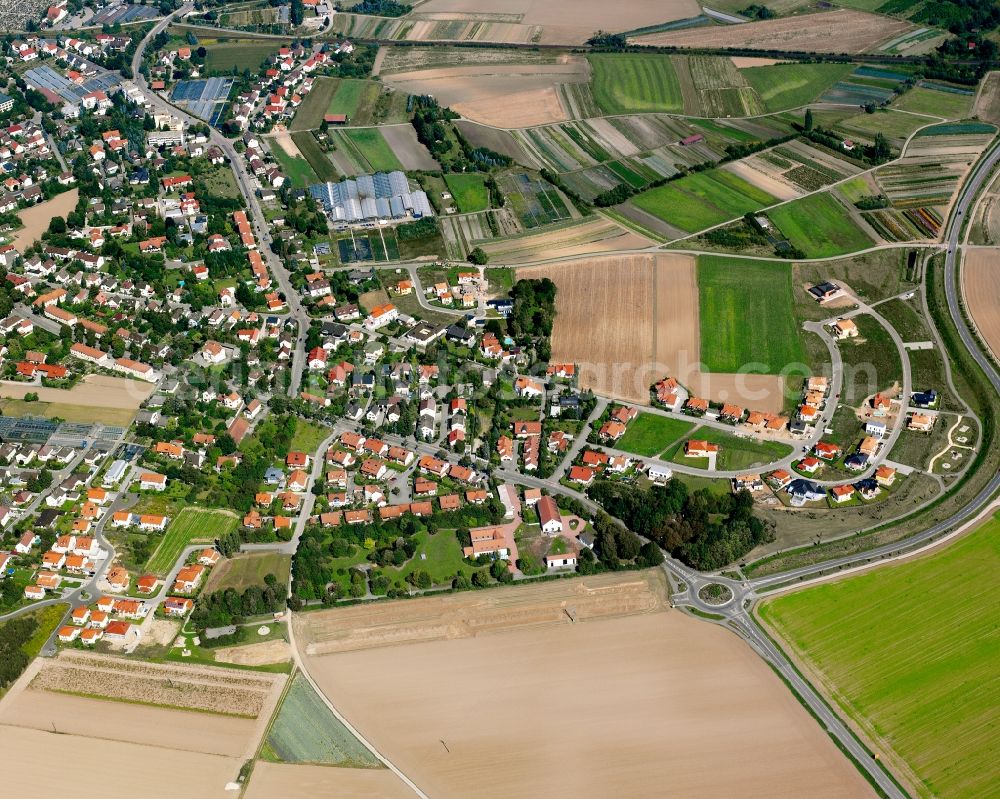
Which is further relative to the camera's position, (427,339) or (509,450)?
(427,339)

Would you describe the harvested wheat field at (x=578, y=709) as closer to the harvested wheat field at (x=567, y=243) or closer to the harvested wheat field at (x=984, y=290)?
the harvested wheat field at (x=567, y=243)

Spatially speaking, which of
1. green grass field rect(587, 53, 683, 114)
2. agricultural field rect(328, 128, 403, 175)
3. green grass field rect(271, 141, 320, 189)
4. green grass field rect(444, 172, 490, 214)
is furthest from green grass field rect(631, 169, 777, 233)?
green grass field rect(271, 141, 320, 189)

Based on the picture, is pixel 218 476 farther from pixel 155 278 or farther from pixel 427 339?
pixel 155 278

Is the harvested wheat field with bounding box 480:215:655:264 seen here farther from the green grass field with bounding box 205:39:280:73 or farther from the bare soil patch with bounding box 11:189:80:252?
the green grass field with bounding box 205:39:280:73

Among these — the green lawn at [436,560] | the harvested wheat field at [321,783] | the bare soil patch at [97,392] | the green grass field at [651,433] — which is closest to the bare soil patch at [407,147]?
the bare soil patch at [97,392]

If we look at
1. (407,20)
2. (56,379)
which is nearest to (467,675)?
(56,379)

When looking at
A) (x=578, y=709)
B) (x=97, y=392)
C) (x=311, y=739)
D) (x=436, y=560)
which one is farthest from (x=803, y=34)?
(x=311, y=739)

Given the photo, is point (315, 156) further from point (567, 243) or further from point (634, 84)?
point (634, 84)
